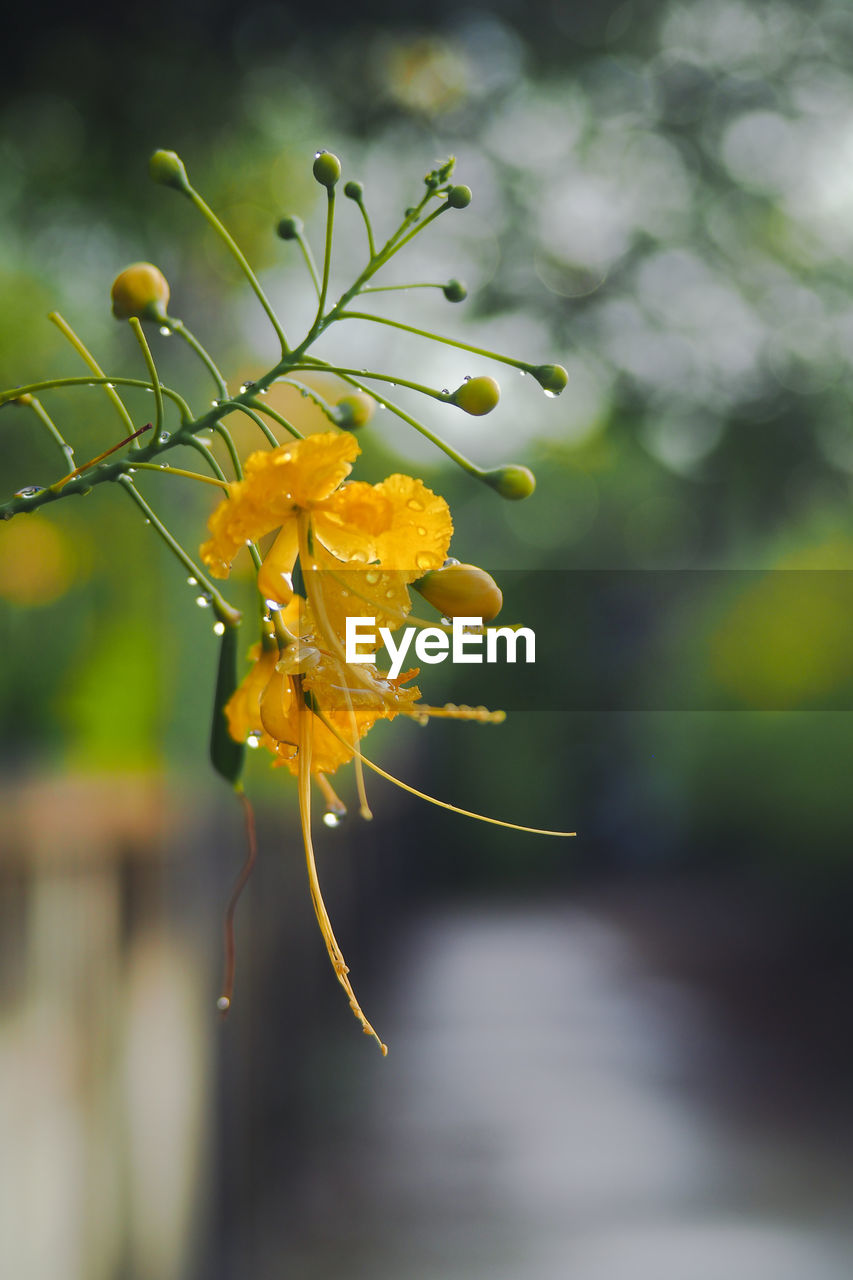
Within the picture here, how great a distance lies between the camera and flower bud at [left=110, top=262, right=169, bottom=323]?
0.37 meters

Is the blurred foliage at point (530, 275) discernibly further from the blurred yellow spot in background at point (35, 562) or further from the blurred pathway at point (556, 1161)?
the blurred pathway at point (556, 1161)

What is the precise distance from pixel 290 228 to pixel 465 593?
0.19 meters

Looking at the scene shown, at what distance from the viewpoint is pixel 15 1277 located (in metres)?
2.03

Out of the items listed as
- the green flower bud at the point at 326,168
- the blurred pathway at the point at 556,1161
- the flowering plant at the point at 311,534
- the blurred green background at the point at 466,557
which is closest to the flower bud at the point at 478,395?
the flowering plant at the point at 311,534

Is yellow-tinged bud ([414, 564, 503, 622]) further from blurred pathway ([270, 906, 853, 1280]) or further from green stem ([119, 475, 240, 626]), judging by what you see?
blurred pathway ([270, 906, 853, 1280])

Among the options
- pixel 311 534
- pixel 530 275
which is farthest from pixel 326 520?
pixel 530 275

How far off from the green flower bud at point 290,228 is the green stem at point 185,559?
0.50 ft

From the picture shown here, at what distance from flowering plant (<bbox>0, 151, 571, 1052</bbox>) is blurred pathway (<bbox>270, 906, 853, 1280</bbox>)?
3.13 m

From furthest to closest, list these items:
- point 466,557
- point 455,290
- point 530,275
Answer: point 466,557, point 530,275, point 455,290

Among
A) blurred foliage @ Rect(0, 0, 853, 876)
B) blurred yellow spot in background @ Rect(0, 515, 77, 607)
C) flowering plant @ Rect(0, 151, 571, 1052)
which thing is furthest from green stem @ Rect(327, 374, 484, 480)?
blurred yellow spot in background @ Rect(0, 515, 77, 607)

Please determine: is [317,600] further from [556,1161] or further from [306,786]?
[556,1161]

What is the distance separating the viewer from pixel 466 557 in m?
5.30

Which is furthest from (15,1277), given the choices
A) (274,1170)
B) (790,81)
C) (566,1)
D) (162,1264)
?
(790,81)

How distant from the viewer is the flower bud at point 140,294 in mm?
374
